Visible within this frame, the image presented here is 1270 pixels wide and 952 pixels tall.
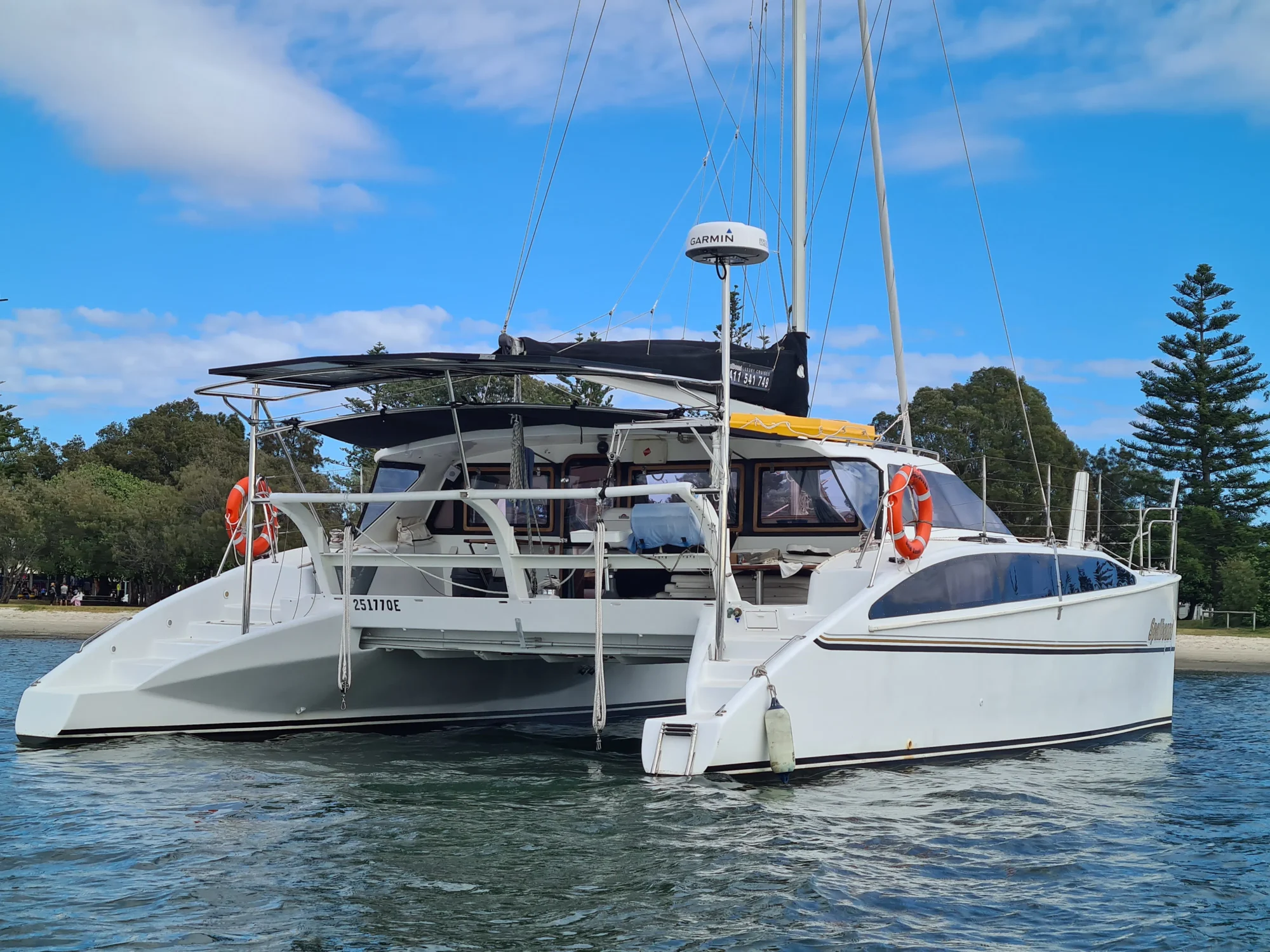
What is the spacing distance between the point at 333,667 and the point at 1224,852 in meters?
7.28

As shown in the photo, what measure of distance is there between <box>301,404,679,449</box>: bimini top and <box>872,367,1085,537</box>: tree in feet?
104

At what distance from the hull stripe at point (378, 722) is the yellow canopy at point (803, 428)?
171 inches

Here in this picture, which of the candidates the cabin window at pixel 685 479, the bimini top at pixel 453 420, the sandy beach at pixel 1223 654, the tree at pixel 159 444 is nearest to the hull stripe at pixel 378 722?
the bimini top at pixel 453 420

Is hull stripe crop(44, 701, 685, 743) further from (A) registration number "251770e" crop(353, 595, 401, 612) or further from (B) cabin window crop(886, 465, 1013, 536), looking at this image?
(B) cabin window crop(886, 465, 1013, 536)

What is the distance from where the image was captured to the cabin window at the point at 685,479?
11227 millimetres

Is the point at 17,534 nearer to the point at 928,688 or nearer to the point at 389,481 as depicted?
the point at 389,481

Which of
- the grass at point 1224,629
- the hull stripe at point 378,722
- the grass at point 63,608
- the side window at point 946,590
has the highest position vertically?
the side window at point 946,590

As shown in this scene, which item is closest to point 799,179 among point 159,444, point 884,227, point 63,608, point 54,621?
point 884,227

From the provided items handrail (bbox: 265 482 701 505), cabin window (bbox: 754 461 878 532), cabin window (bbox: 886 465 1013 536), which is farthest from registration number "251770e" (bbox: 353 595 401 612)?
cabin window (bbox: 886 465 1013 536)

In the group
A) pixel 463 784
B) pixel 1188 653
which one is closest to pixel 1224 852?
pixel 463 784

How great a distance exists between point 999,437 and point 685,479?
3442 cm

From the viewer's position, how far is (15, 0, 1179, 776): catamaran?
8.97 m

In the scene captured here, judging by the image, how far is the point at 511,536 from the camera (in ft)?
32.7

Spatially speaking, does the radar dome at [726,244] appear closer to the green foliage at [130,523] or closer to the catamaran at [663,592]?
the catamaran at [663,592]
